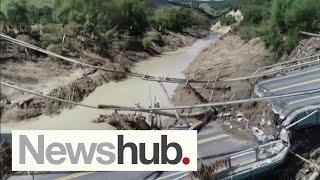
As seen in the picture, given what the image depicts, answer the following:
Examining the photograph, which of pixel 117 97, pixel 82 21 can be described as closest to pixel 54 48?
pixel 82 21

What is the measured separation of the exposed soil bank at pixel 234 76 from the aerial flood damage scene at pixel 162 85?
5 cm

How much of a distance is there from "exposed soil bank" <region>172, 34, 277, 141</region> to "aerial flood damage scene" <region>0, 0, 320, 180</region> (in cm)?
5

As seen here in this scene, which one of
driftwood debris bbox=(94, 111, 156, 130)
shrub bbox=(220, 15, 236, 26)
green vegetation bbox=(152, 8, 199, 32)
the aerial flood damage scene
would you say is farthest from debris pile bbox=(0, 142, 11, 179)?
shrub bbox=(220, 15, 236, 26)

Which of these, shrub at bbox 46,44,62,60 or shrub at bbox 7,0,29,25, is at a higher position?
shrub at bbox 7,0,29,25

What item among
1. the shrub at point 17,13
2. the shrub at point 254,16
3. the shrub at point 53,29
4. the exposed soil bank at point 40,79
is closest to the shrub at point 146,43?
the exposed soil bank at point 40,79

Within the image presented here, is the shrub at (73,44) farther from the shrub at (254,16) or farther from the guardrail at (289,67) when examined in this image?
the shrub at (254,16)

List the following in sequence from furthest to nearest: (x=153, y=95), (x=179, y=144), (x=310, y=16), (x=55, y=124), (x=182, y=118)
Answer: (x=310, y=16) < (x=153, y=95) < (x=55, y=124) < (x=182, y=118) < (x=179, y=144)

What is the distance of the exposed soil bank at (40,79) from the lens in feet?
56.6

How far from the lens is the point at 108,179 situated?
11.3 metres

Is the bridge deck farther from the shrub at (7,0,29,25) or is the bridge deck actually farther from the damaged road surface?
the shrub at (7,0,29,25)

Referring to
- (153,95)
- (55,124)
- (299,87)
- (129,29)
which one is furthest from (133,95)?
(129,29)

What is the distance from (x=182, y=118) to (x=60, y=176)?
4.80 metres

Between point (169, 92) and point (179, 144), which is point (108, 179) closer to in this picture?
point (179, 144)

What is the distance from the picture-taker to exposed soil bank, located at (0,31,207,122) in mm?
17250
